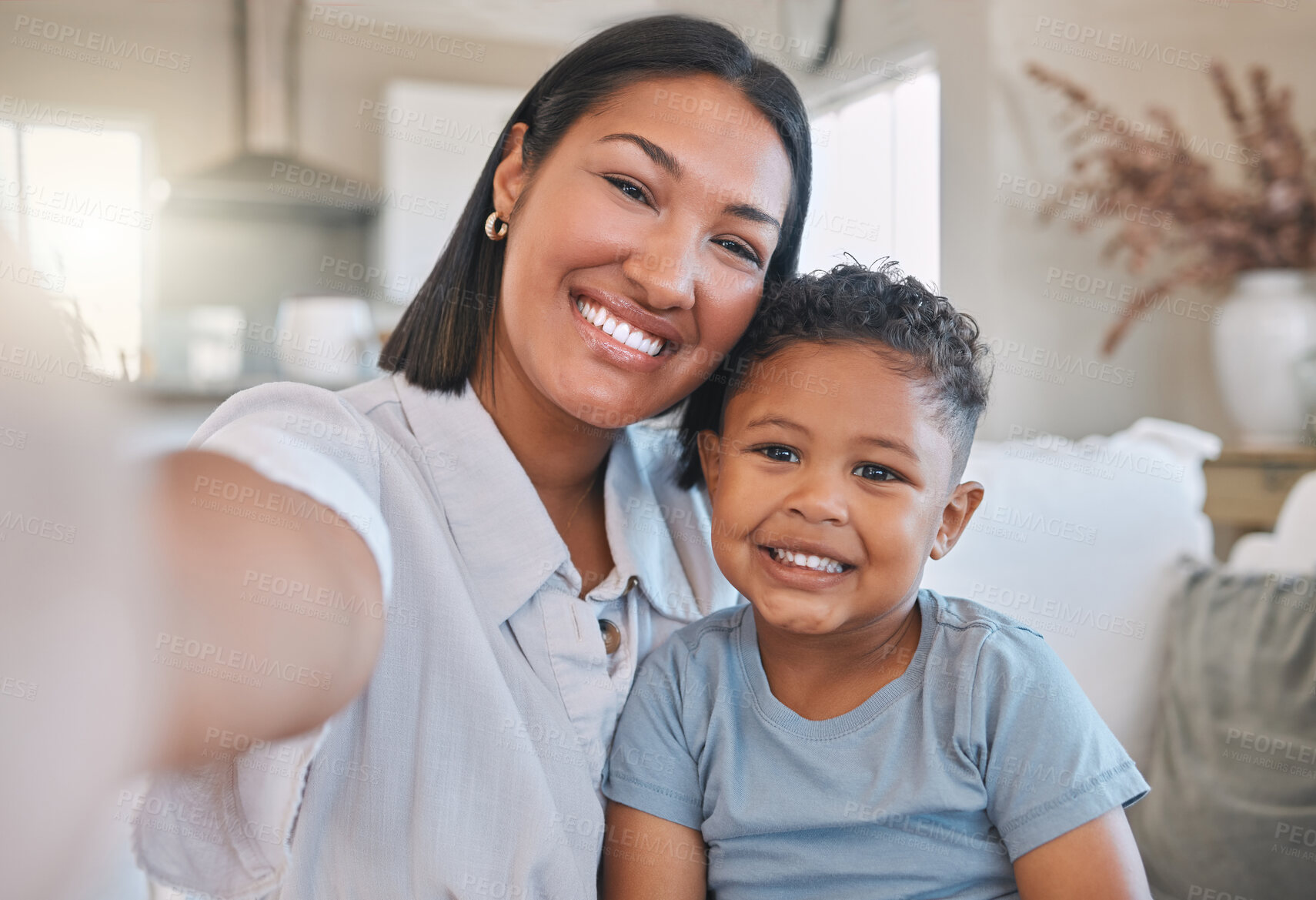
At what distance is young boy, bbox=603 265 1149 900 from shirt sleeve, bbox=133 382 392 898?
0.37 meters

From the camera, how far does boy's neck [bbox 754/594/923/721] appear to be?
1.04m

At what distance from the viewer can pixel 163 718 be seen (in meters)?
0.41

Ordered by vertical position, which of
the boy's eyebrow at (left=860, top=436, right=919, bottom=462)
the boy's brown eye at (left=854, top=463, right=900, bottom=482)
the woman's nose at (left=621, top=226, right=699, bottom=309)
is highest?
the woman's nose at (left=621, top=226, right=699, bottom=309)

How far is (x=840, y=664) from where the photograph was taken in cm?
106

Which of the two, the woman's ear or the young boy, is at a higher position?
the woman's ear

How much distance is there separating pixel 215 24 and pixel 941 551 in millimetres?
5680

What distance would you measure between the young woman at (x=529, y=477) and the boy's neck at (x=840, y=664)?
163 mm

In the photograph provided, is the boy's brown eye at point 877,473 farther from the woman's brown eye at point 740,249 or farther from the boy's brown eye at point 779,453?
the woman's brown eye at point 740,249

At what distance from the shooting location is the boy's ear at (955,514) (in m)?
1.08

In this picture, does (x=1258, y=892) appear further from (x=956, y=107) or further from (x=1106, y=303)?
(x=956, y=107)

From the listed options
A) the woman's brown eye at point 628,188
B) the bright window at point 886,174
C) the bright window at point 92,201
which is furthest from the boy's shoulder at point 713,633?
the bright window at point 92,201

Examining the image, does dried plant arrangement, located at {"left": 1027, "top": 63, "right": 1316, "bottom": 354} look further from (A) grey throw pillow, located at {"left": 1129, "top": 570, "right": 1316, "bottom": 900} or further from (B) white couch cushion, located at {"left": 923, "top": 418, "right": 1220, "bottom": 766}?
(A) grey throw pillow, located at {"left": 1129, "top": 570, "right": 1316, "bottom": 900}

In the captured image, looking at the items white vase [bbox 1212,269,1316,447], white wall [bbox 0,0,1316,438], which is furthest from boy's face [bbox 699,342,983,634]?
white wall [bbox 0,0,1316,438]

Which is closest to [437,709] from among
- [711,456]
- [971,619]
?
[711,456]
